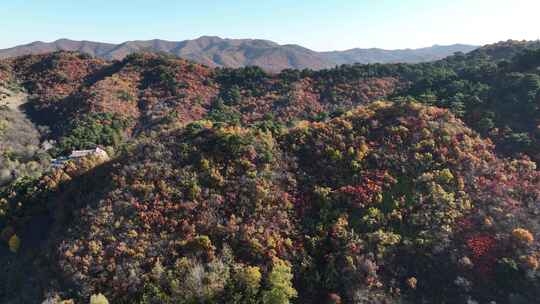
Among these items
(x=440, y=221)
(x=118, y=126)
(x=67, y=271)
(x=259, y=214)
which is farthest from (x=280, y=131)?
(x=118, y=126)

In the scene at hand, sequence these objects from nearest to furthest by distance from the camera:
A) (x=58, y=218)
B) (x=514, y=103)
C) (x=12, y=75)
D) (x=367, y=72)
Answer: (x=58, y=218) → (x=514, y=103) → (x=367, y=72) → (x=12, y=75)

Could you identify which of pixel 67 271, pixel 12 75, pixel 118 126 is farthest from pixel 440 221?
pixel 12 75

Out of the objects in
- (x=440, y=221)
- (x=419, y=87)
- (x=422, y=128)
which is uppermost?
(x=419, y=87)

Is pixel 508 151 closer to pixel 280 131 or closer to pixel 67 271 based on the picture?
pixel 280 131

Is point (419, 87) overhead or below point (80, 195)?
overhead

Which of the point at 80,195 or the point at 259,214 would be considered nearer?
the point at 259,214

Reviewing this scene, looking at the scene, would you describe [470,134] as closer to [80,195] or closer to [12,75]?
[80,195]

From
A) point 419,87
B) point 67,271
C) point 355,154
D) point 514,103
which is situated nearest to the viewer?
point 67,271
